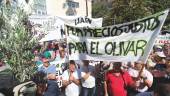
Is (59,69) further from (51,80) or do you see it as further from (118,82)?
(118,82)

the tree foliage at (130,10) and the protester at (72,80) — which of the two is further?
the tree foliage at (130,10)

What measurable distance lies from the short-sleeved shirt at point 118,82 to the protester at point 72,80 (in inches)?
34.0

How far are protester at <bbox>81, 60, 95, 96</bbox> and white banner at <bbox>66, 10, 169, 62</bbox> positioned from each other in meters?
0.35

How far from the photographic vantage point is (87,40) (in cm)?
1028

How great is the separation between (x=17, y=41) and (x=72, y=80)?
11.8 feet

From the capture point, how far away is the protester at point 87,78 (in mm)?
10609

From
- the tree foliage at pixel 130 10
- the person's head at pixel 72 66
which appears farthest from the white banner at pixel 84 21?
the tree foliage at pixel 130 10

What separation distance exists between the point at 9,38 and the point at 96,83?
3438 mm

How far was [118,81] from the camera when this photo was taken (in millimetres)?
9852

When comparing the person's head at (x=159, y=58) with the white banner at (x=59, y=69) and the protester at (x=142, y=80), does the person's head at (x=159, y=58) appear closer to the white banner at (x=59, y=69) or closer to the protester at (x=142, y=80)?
the protester at (x=142, y=80)

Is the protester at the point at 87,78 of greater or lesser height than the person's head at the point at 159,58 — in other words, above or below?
below

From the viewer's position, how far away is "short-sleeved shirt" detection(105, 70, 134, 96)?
9859 mm

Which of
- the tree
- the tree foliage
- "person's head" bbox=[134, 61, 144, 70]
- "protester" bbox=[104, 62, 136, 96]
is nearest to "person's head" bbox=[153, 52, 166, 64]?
"person's head" bbox=[134, 61, 144, 70]

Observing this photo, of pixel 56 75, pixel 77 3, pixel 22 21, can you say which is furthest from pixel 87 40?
pixel 77 3
